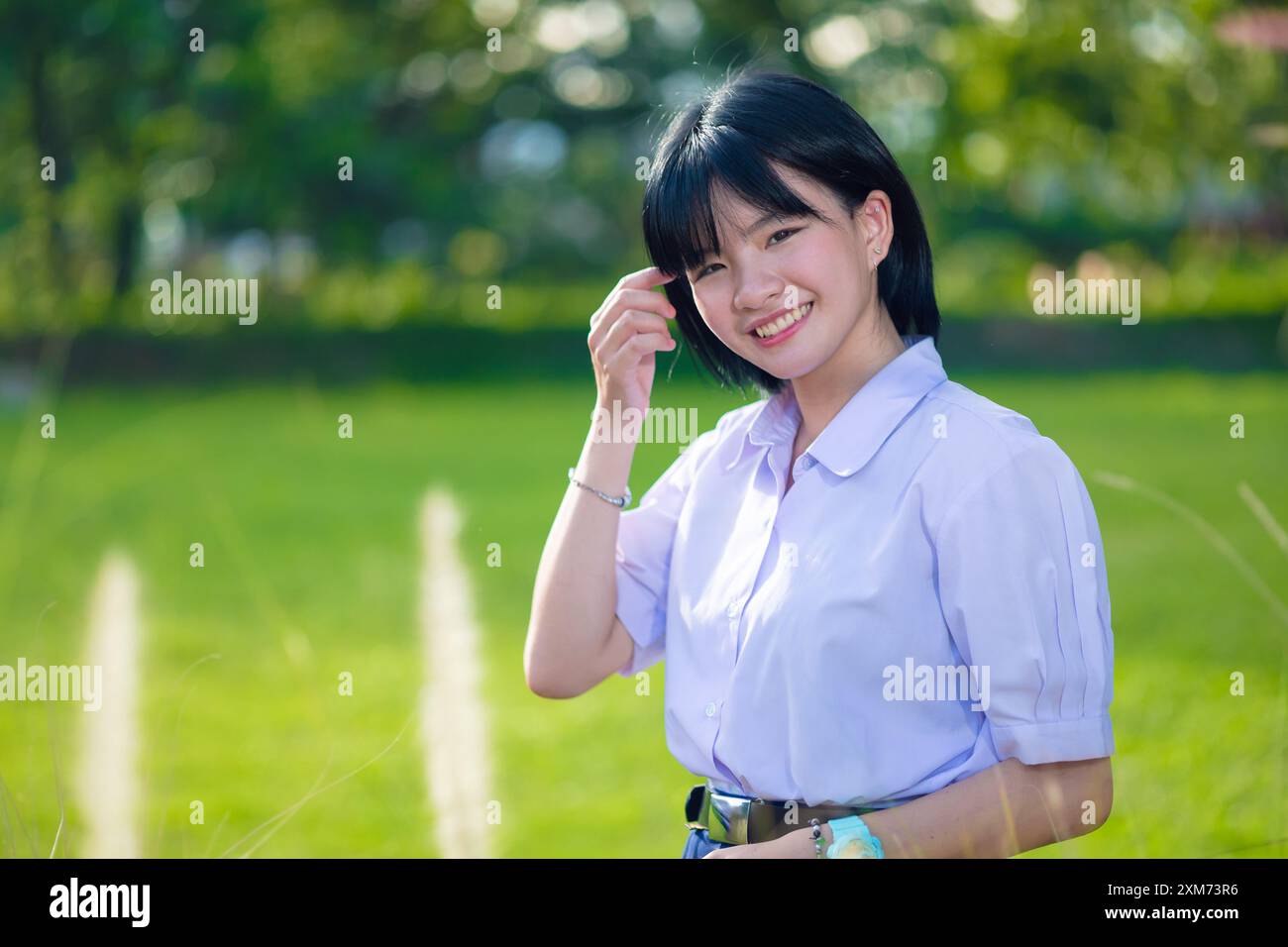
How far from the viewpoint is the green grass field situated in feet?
13.8

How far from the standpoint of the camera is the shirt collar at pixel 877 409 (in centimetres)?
168

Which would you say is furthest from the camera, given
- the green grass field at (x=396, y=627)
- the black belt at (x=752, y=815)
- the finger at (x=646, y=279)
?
the green grass field at (x=396, y=627)

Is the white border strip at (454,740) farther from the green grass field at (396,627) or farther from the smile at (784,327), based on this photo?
the smile at (784,327)

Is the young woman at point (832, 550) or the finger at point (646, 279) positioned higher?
the finger at point (646, 279)

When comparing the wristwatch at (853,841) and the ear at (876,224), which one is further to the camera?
the ear at (876,224)

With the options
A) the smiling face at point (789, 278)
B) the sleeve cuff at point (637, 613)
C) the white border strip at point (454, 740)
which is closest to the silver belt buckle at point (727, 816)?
the sleeve cuff at point (637, 613)

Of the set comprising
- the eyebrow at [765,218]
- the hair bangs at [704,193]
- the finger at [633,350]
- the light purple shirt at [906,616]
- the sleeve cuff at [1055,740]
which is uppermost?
the hair bangs at [704,193]

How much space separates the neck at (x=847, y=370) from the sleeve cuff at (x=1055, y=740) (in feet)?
1.52

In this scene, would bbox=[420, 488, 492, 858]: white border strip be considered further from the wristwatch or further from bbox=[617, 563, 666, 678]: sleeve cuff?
the wristwatch

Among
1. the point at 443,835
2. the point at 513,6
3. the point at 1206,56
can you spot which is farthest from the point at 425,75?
the point at 443,835

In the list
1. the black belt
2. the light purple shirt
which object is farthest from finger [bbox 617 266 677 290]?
the black belt

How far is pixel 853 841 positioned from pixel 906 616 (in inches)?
9.9

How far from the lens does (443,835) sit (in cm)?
226

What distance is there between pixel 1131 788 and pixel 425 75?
19062 millimetres
